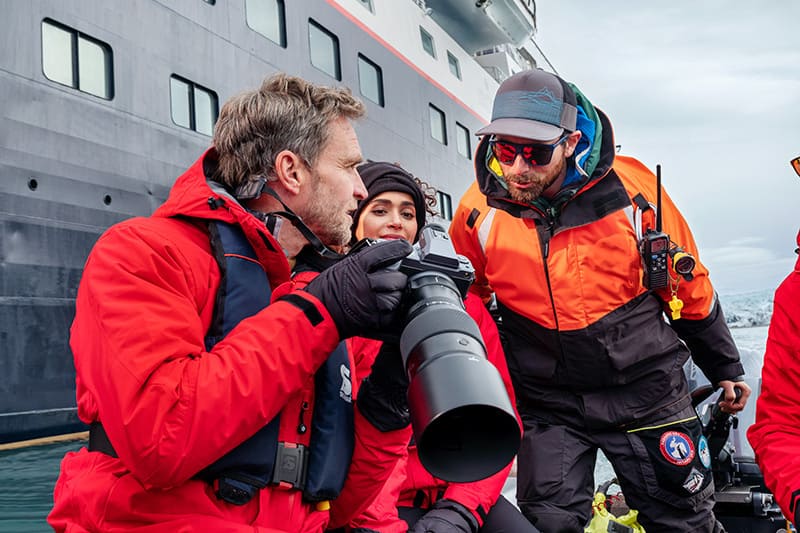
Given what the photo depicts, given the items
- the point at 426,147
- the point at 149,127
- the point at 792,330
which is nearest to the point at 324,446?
the point at 792,330

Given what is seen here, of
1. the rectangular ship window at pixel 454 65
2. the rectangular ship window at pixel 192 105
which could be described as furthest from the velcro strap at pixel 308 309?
the rectangular ship window at pixel 454 65

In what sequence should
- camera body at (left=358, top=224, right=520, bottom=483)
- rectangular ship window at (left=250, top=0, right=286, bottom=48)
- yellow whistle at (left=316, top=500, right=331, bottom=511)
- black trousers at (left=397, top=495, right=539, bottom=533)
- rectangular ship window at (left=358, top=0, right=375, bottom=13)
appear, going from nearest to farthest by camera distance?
camera body at (left=358, top=224, right=520, bottom=483) → yellow whistle at (left=316, top=500, right=331, bottom=511) → black trousers at (left=397, top=495, right=539, bottom=533) → rectangular ship window at (left=250, top=0, right=286, bottom=48) → rectangular ship window at (left=358, top=0, right=375, bottom=13)

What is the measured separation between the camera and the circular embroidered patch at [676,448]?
251 centimetres

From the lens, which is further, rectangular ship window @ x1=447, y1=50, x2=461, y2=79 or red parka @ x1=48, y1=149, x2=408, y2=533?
rectangular ship window @ x1=447, y1=50, x2=461, y2=79

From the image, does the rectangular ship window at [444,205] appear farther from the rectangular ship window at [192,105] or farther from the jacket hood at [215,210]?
the jacket hood at [215,210]

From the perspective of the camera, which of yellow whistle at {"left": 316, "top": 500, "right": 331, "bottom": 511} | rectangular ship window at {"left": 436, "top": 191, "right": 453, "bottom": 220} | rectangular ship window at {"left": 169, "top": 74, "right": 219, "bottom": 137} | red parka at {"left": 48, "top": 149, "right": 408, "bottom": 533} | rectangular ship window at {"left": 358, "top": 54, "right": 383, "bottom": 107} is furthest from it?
rectangular ship window at {"left": 436, "top": 191, "right": 453, "bottom": 220}

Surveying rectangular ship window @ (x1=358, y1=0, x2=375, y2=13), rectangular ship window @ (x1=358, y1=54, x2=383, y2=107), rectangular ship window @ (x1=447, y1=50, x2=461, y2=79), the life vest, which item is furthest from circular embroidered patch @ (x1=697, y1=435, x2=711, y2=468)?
rectangular ship window @ (x1=447, y1=50, x2=461, y2=79)

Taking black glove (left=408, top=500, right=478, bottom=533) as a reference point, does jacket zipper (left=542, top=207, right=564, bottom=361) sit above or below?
above

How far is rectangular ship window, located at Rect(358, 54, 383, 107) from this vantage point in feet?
33.4

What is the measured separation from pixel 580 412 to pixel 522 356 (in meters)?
0.30

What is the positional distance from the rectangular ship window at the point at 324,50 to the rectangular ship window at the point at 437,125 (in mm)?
2905

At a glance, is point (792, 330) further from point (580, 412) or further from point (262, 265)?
point (262, 265)

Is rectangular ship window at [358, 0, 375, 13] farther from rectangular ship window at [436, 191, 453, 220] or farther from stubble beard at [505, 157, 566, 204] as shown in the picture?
stubble beard at [505, 157, 566, 204]

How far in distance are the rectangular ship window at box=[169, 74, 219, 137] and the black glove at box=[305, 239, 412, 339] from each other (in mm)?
Answer: 6120
